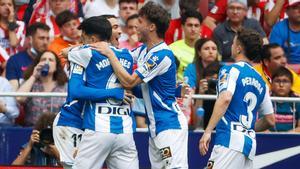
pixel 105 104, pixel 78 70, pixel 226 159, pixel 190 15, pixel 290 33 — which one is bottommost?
pixel 226 159

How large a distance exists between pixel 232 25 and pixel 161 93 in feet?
15.2

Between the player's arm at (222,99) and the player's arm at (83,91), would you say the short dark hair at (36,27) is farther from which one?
the player's arm at (222,99)

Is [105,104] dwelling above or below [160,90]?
below

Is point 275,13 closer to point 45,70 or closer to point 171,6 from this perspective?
point 171,6

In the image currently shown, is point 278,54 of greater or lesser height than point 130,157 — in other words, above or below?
above

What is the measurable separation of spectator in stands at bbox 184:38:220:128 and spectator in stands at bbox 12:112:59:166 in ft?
6.18

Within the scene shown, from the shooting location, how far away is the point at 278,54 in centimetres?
1580

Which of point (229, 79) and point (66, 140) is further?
point (66, 140)

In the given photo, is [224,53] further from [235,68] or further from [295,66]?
[235,68]

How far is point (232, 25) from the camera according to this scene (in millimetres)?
16625

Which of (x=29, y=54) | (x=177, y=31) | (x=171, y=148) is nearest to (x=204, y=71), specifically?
(x=177, y=31)

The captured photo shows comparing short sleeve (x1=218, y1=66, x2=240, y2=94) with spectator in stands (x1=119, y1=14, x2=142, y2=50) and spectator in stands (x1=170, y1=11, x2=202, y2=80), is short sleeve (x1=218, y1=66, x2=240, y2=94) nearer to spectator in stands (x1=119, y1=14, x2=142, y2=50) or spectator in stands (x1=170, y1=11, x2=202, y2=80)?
spectator in stands (x1=170, y1=11, x2=202, y2=80)

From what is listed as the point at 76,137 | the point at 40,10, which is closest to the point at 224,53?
the point at 40,10

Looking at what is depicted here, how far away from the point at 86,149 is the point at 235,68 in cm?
174
